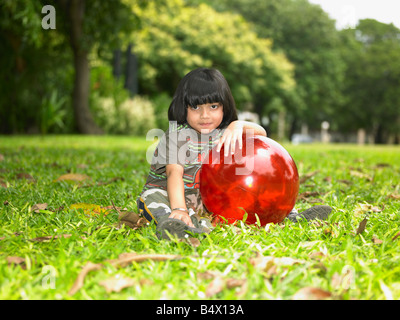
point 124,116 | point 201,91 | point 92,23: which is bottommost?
point 124,116

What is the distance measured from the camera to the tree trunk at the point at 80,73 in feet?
46.7

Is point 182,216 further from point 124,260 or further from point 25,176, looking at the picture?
point 25,176

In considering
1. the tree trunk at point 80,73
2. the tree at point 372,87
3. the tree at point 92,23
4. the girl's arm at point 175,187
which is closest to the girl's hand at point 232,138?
the girl's arm at point 175,187

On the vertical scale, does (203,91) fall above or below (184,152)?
above

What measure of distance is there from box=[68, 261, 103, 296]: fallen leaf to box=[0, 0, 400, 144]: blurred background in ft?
17.2

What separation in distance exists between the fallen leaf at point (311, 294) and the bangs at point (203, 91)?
1.62 m

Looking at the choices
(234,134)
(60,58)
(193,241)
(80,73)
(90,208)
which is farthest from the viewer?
(60,58)

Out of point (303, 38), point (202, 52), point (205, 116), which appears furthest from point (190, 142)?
point (303, 38)

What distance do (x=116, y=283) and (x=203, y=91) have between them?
1608 mm

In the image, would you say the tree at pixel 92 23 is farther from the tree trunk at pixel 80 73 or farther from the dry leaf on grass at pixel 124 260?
the dry leaf on grass at pixel 124 260

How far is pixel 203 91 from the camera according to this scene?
3008mm

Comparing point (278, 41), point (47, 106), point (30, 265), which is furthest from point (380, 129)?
point (30, 265)
